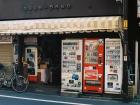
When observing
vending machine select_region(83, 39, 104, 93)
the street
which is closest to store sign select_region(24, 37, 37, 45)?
the street

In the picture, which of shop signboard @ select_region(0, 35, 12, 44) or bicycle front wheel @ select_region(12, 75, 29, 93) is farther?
shop signboard @ select_region(0, 35, 12, 44)

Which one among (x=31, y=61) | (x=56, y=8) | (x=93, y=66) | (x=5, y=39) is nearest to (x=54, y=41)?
(x=31, y=61)

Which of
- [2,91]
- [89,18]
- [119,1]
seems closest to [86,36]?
[89,18]

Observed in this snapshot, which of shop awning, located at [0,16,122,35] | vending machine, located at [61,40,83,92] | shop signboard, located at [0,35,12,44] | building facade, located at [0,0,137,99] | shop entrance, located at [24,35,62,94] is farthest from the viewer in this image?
shop signboard, located at [0,35,12,44]

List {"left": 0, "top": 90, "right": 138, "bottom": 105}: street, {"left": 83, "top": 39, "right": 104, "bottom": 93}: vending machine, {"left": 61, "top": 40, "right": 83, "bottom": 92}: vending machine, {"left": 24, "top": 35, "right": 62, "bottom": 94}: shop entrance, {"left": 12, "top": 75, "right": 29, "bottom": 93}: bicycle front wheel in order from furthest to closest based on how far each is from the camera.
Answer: {"left": 24, "top": 35, "right": 62, "bottom": 94}: shop entrance < {"left": 12, "top": 75, "right": 29, "bottom": 93}: bicycle front wheel < {"left": 61, "top": 40, "right": 83, "bottom": 92}: vending machine < {"left": 83, "top": 39, "right": 104, "bottom": 93}: vending machine < {"left": 0, "top": 90, "right": 138, "bottom": 105}: street

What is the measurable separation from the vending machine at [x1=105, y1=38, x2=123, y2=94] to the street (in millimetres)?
938

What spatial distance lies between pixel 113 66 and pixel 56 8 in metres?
3.96

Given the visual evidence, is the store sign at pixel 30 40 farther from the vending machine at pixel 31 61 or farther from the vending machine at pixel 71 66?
the vending machine at pixel 71 66

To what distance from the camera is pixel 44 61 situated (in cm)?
2122

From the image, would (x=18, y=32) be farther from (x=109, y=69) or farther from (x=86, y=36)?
(x=109, y=69)

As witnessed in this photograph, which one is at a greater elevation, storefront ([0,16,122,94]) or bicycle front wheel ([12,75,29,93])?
storefront ([0,16,122,94])

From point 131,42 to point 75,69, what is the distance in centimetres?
274

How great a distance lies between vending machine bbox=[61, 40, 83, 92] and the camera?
61.8ft

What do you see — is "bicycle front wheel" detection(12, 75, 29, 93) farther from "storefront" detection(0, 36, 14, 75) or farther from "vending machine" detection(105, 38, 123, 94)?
"vending machine" detection(105, 38, 123, 94)
